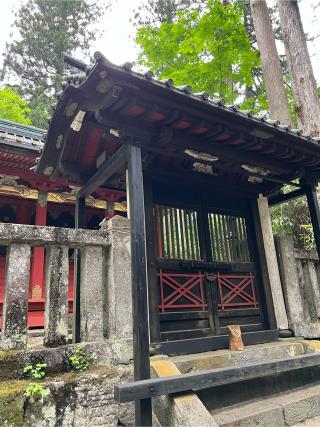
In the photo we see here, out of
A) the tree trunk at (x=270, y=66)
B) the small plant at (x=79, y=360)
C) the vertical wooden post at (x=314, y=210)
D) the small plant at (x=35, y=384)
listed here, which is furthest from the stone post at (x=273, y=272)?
the tree trunk at (x=270, y=66)

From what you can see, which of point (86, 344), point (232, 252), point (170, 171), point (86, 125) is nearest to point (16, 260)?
point (86, 344)

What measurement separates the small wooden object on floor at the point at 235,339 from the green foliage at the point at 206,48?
30.5 feet

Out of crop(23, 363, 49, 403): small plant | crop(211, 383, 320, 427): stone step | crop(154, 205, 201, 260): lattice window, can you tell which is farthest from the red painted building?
crop(211, 383, 320, 427): stone step

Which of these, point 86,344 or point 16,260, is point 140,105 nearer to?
point 16,260

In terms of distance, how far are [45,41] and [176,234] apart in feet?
79.1

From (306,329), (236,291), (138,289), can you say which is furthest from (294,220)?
(138,289)

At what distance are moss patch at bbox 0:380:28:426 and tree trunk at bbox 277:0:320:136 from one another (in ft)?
27.3

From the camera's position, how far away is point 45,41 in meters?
23.9

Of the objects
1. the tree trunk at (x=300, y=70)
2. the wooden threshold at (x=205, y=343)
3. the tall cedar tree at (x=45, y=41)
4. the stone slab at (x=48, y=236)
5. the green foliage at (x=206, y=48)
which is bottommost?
the wooden threshold at (x=205, y=343)

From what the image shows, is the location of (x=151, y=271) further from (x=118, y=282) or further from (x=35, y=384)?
(x=35, y=384)

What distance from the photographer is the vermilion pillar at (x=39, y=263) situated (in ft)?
27.9

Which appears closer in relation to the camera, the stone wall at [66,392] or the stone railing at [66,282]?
the stone wall at [66,392]

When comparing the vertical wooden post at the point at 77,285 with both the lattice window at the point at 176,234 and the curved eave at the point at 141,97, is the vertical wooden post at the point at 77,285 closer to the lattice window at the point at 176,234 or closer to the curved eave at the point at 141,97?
the curved eave at the point at 141,97

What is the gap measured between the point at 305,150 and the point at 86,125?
3.16 metres
